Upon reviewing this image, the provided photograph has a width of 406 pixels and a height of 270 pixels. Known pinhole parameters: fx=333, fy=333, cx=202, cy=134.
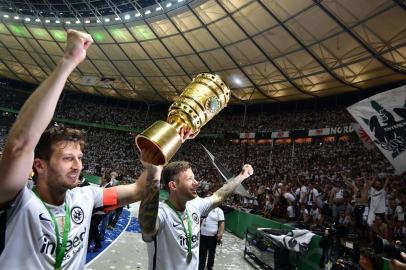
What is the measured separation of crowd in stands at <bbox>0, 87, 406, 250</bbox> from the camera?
820cm

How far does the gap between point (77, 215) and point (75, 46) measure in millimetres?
1089

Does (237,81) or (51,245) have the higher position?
(237,81)

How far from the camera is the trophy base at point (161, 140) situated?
5.06 ft

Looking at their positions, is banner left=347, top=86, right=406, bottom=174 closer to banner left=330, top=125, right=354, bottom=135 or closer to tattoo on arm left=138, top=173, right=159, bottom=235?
tattoo on arm left=138, top=173, right=159, bottom=235

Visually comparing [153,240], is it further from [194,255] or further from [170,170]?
[170,170]

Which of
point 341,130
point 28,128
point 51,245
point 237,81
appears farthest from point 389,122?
point 237,81

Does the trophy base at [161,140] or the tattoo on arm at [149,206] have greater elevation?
the trophy base at [161,140]

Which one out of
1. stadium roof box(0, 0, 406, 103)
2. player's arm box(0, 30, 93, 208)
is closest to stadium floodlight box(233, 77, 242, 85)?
stadium roof box(0, 0, 406, 103)

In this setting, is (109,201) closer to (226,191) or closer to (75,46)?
(75,46)

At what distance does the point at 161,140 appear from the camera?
61.2 inches

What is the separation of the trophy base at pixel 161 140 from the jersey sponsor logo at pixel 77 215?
1.96ft

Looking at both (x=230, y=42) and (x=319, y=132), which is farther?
(x=230, y=42)

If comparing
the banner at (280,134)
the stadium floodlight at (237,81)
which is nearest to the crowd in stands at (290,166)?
the banner at (280,134)

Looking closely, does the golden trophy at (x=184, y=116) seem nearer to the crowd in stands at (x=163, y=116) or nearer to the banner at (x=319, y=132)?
the banner at (x=319, y=132)
